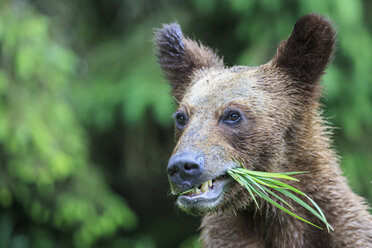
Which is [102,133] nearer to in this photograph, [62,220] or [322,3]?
[62,220]

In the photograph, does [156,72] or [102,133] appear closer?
[156,72]

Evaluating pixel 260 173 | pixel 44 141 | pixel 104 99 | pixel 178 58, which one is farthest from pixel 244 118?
pixel 104 99

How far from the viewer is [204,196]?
373cm

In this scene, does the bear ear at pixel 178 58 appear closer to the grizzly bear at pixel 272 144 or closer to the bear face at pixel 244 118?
the bear face at pixel 244 118

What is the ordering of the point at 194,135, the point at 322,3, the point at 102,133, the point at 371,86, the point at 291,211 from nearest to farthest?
the point at 194,135
the point at 291,211
the point at 322,3
the point at 371,86
the point at 102,133

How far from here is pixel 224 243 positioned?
4.18 metres

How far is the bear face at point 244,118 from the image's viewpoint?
372 centimetres

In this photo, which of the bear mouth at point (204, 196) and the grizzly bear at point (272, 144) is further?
the grizzly bear at point (272, 144)

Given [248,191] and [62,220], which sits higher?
[248,191]

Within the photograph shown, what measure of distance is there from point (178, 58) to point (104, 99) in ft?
11.7

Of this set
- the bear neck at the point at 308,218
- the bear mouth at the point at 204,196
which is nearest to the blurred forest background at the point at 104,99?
the bear neck at the point at 308,218

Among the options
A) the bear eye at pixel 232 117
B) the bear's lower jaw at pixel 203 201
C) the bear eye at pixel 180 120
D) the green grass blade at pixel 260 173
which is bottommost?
the bear's lower jaw at pixel 203 201

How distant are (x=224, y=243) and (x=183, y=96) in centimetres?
117

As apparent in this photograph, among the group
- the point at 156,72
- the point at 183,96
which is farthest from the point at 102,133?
the point at 183,96
